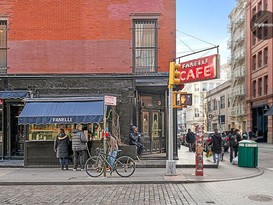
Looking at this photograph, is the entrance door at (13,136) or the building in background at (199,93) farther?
the building in background at (199,93)

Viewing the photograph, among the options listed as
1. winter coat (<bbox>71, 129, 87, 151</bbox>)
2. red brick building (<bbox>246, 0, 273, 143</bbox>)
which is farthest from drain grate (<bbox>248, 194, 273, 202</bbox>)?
red brick building (<bbox>246, 0, 273, 143</bbox>)

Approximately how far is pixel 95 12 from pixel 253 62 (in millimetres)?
33891

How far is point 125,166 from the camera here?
504 inches

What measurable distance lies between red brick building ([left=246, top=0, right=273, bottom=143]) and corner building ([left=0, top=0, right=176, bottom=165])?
24859mm

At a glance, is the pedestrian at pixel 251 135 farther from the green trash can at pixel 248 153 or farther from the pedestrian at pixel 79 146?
the pedestrian at pixel 79 146

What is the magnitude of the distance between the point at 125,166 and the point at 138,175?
0.58m

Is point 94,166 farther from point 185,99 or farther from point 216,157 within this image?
point 216,157

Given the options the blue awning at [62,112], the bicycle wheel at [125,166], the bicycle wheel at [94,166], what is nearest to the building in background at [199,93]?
the blue awning at [62,112]

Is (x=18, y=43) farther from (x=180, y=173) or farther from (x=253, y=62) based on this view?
(x=253, y=62)

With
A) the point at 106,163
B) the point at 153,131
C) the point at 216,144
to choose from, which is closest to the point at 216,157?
the point at 216,144

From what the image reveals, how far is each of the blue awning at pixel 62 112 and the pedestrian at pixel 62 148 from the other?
62 centimetres

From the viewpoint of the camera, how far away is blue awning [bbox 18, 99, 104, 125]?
14.6 m

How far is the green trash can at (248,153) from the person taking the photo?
1513cm

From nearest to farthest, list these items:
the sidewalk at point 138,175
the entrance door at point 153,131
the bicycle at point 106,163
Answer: the sidewalk at point 138,175
the bicycle at point 106,163
the entrance door at point 153,131
